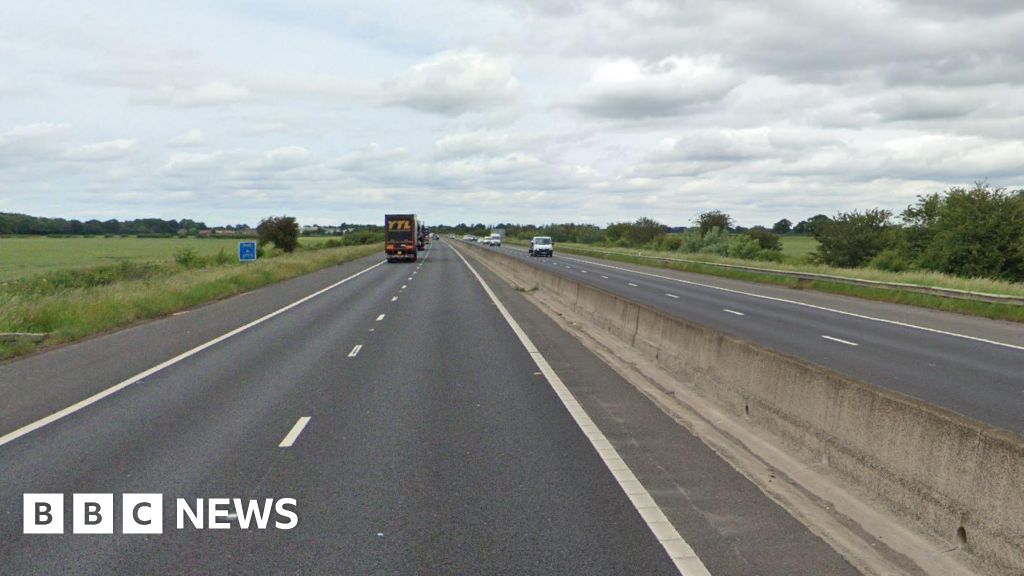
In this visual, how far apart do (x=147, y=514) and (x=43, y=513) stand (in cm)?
81

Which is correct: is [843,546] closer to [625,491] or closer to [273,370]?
[625,491]

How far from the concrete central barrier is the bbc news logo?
440 cm

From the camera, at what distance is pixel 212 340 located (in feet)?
62.4

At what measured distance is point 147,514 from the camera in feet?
21.8

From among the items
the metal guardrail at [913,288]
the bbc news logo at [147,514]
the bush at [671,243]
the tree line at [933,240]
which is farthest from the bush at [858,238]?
the bbc news logo at [147,514]

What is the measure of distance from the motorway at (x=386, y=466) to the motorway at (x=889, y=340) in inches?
172

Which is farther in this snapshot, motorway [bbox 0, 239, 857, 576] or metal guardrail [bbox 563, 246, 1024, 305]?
metal guardrail [bbox 563, 246, 1024, 305]

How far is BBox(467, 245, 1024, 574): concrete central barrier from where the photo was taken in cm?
513

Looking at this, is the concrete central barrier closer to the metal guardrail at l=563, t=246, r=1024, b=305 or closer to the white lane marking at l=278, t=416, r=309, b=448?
the white lane marking at l=278, t=416, r=309, b=448

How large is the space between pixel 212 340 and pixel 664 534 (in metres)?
15.0

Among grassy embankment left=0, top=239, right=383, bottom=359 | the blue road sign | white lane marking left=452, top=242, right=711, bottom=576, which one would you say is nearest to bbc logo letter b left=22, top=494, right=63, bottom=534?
white lane marking left=452, top=242, right=711, bottom=576

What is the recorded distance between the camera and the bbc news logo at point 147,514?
20.9ft

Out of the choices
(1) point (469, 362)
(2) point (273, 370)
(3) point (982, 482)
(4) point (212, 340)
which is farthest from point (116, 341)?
(3) point (982, 482)

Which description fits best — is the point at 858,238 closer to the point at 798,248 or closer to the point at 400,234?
the point at 400,234
